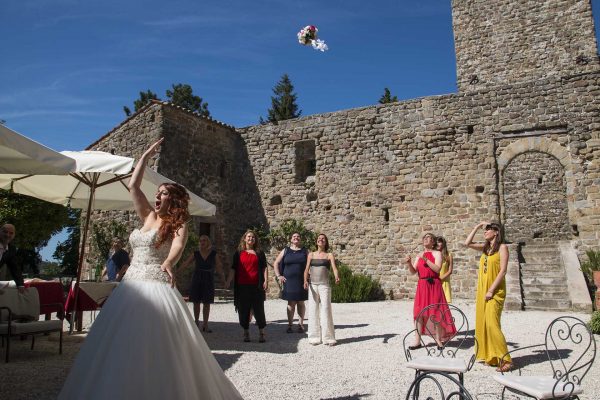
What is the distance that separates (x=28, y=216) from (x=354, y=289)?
10.1m

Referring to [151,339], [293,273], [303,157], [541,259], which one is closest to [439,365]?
[151,339]

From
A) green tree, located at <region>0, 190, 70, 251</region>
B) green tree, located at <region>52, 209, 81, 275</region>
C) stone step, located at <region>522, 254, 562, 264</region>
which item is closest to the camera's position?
stone step, located at <region>522, 254, 562, 264</region>

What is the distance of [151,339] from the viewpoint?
264cm

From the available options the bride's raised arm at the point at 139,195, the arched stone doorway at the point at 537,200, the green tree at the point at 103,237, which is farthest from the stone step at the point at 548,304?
the green tree at the point at 103,237

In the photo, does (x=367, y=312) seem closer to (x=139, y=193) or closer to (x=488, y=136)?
(x=488, y=136)

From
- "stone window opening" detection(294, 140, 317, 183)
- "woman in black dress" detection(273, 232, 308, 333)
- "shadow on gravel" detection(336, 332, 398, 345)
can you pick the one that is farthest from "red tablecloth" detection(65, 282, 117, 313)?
"stone window opening" detection(294, 140, 317, 183)

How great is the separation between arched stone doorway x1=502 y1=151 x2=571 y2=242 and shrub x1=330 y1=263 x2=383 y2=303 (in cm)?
603

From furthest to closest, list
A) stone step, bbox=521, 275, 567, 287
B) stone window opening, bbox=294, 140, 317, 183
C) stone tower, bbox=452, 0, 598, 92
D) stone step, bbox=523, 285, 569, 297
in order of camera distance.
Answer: stone tower, bbox=452, 0, 598, 92 → stone window opening, bbox=294, 140, 317, 183 → stone step, bbox=521, 275, 567, 287 → stone step, bbox=523, 285, 569, 297

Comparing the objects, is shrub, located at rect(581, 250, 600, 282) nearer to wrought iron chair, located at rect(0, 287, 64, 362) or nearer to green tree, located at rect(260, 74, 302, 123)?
wrought iron chair, located at rect(0, 287, 64, 362)

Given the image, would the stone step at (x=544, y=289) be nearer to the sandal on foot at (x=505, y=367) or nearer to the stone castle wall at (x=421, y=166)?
the stone castle wall at (x=421, y=166)

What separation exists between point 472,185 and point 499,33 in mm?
9303

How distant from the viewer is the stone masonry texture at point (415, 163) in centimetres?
1122

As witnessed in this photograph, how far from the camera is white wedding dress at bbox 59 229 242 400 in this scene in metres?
2.51

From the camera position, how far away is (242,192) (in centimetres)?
1478
